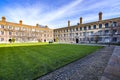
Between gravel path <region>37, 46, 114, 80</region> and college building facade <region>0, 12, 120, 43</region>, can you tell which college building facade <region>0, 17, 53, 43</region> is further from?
gravel path <region>37, 46, 114, 80</region>

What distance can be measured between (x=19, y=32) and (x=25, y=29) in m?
3.66

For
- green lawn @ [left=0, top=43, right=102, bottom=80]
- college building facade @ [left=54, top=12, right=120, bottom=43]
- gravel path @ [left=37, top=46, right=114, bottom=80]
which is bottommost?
gravel path @ [left=37, top=46, right=114, bottom=80]

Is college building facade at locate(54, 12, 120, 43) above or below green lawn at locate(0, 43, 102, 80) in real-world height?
above

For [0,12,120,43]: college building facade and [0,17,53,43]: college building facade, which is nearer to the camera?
[0,12,120,43]: college building facade

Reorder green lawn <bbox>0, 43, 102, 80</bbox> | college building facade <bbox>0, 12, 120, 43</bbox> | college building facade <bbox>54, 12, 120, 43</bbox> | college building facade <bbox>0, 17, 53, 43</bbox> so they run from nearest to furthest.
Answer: green lawn <bbox>0, 43, 102, 80</bbox>, college building facade <bbox>54, 12, 120, 43</bbox>, college building facade <bbox>0, 12, 120, 43</bbox>, college building facade <bbox>0, 17, 53, 43</bbox>

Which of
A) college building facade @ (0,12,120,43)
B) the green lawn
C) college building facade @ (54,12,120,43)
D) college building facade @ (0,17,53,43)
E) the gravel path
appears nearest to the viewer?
the gravel path

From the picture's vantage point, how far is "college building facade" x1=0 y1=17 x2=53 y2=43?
37.8m

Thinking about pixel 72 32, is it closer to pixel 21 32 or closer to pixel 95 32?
pixel 95 32

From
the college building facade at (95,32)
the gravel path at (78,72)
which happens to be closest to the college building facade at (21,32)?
the college building facade at (95,32)

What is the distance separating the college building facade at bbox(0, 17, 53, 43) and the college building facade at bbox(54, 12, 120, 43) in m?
14.7

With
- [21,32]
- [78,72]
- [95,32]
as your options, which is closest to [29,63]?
[78,72]

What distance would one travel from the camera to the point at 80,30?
40.8 m

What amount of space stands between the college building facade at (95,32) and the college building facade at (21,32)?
1470 cm

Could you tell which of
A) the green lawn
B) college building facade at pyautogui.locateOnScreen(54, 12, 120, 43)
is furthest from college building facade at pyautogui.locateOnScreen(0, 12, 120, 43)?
the green lawn
